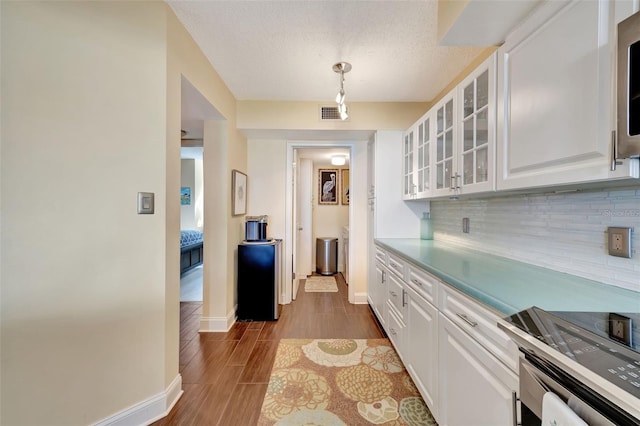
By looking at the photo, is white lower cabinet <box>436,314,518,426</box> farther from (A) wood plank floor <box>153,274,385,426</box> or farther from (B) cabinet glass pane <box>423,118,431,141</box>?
(B) cabinet glass pane <box>423,118,431,141</box>

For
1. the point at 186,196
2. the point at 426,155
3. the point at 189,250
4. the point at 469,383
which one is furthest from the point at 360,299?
the point at 186,196

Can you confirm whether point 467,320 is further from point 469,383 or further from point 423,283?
point 423,283

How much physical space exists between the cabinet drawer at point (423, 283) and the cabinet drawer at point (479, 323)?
0.08 metres

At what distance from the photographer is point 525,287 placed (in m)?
1.07

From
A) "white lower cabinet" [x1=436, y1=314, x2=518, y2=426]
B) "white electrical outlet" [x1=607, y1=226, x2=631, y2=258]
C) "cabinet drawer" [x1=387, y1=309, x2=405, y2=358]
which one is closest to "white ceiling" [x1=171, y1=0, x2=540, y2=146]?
"white electrical outlet" [x1=607, y1=226, x2=631, y2=258]

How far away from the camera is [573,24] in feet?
3.02

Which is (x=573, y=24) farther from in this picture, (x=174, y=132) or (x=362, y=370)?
(x=362, y=370)

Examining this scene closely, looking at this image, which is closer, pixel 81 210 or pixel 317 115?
pixel 81 210

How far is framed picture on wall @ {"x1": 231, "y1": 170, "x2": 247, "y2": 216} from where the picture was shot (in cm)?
278

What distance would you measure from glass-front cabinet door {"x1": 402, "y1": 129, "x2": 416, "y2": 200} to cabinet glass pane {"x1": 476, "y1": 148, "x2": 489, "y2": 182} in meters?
1.01

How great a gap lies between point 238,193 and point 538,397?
2809 mm

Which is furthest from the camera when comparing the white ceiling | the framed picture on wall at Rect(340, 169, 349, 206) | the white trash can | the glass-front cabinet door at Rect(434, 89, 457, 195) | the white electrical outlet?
the framed picture on wall at Rect(340, 169, 349, 206)

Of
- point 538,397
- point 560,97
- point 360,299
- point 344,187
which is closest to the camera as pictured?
point 538,397

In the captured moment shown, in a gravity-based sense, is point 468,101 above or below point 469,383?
above
